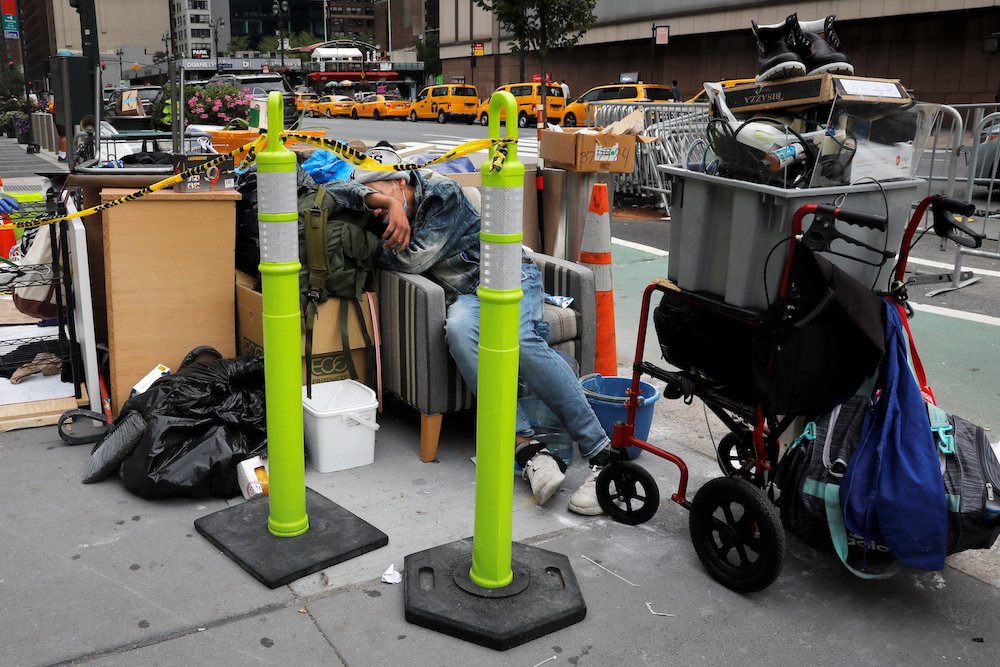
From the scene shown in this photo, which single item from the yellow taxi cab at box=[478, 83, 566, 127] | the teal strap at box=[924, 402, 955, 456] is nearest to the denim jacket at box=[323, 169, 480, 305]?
the teal strap at box=[924, 402, 955, 456]

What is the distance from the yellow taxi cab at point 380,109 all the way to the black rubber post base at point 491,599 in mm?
43432

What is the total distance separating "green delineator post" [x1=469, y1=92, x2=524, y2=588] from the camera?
103 inches

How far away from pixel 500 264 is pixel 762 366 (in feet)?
3.20

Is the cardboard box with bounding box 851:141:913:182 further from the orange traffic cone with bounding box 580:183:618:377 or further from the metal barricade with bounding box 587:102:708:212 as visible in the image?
the metal barricade with bounding box 587:102:708:212

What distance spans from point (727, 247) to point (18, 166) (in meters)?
19.7

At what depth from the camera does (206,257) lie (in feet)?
14.4

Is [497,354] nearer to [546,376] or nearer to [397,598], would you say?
[397,598]

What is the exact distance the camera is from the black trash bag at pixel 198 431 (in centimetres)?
357

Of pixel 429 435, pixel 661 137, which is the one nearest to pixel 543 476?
pixel 429 435

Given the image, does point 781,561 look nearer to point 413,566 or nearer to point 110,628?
point 413,566

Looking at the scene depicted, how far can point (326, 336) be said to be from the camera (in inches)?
166

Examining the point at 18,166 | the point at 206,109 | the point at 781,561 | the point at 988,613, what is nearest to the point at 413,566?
the point at 781,561

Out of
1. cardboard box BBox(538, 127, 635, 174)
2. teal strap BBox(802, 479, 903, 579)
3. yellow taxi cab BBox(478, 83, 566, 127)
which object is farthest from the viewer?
yellow taxi cab BBox(478, 83, 566, 127)

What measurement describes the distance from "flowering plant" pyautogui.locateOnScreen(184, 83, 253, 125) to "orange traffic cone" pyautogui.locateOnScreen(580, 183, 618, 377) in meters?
8.65
